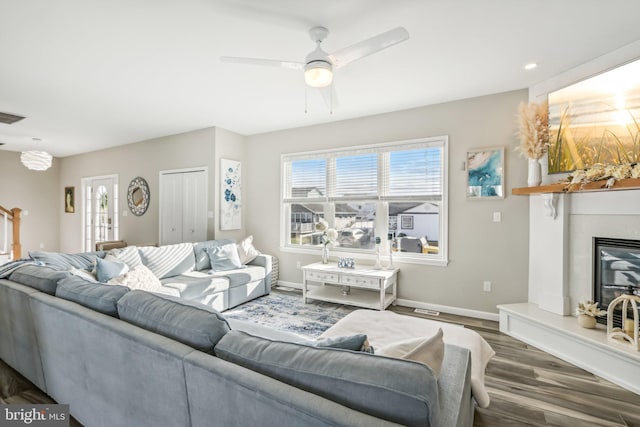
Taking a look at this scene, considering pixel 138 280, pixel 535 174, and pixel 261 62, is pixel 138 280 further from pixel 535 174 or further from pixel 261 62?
pixel 535 174

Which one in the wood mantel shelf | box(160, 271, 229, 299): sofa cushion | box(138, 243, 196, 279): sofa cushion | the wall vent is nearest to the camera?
the wood mantel shelf

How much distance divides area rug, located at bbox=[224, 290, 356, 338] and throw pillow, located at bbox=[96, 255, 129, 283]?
1.26 m

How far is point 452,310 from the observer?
3.64 m

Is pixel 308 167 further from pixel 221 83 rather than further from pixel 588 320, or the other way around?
pixel 588 320

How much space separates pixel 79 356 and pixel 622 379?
142 inches

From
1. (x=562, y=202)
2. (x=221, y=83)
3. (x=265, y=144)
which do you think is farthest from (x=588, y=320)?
(x=265, y=144)

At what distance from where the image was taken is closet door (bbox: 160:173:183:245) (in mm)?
5156

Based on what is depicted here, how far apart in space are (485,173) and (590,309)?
1.64 m

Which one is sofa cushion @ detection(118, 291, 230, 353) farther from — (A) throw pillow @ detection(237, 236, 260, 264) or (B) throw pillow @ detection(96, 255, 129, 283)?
(A) throw pillow @ detection(237, 236, 260, 264)

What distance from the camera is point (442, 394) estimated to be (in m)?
1.10

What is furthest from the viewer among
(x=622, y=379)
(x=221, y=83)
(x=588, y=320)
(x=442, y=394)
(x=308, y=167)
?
(x=308, y=167)

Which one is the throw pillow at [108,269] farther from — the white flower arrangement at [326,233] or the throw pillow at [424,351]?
the throw pillow at [424,351]

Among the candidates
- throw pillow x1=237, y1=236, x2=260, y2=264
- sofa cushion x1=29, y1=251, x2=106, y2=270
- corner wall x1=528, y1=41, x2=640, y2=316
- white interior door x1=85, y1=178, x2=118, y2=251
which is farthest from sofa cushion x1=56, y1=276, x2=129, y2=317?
white interior door x1=85, y1=178, x2=118, y2=251

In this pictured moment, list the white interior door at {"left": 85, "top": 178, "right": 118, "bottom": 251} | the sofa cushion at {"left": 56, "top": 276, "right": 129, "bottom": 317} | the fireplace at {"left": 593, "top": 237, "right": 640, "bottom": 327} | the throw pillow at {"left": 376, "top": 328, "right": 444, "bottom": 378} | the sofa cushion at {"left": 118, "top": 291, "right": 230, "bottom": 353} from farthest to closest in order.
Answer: the white interior door at {"left": 85, "top": 178, "right": 118, "bottom": 251}
the fireplace at {"left": 593, "top": 237, "right": 640, "bottom": 327}
the sofa cushion at {"left": 56, "top": 276, "right": 129, "bottom": 317}
the sofa cushion at {"left": 118, "top": 291, "right": 230, "bottom": 353}
the throw pillow at {"left": 376, "top": 328, "right": 444, "bottom": 378}
